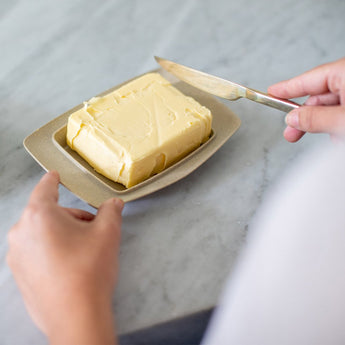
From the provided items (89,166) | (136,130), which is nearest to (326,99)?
(136,130)

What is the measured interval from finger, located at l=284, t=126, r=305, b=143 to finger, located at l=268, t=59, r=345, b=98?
0.08 meters

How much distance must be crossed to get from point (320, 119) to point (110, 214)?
430mm

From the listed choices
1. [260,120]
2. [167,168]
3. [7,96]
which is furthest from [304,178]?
[7,96]

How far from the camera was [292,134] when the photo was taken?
0.99 metres

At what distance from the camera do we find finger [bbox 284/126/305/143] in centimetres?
98

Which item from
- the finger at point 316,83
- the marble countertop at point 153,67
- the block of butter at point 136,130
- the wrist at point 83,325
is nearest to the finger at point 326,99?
the finger at point 316,83

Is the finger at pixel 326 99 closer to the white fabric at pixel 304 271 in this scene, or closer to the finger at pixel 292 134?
the finger at pixel 292 134

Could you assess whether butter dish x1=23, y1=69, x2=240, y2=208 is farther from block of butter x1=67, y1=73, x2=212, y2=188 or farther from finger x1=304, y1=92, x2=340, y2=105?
finger x1=304, y1=92, x2=340, y2=105

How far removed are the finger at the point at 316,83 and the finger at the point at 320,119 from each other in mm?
127

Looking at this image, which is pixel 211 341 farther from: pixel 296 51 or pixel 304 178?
pixel 296 51

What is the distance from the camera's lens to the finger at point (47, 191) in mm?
715

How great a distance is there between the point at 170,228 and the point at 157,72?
46cm

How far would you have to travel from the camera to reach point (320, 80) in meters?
0.91

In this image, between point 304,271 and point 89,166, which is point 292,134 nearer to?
point 89,166
